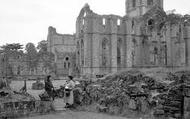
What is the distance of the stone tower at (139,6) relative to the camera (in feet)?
201

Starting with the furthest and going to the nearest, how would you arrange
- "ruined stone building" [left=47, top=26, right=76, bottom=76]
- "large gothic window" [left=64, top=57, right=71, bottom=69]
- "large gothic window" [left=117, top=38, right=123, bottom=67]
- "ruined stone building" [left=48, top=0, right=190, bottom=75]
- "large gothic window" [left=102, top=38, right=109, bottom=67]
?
1. "ruined stone building" [left=47, top=26, right=76, bottom=76]
2. "large gothic window" [left=64, top=57, right=71, bottom=69]
3. "large gothic window" [left=117, top=38, right=123, bottom=67]
4. "large gothic window" [left=102, top=38, right=109, bottom=67]
5. "ruined stone building" [left=48, top=0, right=190, bottom=75]

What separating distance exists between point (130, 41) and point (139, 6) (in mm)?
15810

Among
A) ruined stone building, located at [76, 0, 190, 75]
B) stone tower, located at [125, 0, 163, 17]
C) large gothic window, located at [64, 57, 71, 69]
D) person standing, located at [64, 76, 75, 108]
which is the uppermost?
stone tower, located at [125, 0, 163, 17]

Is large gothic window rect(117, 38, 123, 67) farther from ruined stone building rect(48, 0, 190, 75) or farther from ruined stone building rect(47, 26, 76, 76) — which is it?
ruined stone building rect(47, 26, 76, 76)

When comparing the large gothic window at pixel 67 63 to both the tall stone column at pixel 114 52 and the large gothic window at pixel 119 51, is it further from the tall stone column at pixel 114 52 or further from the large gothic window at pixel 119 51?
the tall stone column at pixel 114 52

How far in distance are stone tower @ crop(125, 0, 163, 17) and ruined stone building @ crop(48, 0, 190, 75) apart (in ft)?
29.2

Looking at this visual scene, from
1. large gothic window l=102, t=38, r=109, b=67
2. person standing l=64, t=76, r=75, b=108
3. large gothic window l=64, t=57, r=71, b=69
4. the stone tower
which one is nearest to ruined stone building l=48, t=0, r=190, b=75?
large gothic window l=102, t=38, r=109, b=67

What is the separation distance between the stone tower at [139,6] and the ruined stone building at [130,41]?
888 centimetres

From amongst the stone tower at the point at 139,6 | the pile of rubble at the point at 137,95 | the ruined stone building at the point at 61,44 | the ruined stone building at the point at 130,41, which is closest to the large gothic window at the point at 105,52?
the ruined stone building at the point at 130,41

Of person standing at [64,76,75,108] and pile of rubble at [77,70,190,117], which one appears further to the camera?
person standing at [64,76,75,108]

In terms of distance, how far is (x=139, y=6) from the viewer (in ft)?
202

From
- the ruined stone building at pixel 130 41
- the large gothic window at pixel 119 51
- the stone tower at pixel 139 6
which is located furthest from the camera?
the stone tower at pixel 139 6

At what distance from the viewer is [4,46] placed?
77625 mm

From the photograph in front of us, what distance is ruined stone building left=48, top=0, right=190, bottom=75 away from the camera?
45656 mm
